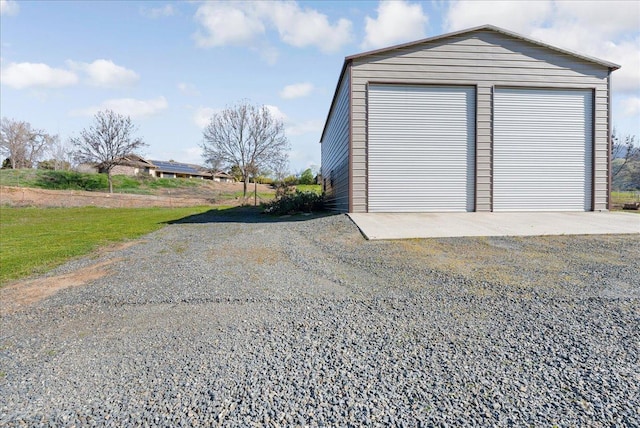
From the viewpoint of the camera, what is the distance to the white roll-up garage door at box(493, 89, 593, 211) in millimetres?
9633

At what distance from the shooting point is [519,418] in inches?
62.4

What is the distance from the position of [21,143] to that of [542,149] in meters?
49.1

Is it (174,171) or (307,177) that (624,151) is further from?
(174,171)

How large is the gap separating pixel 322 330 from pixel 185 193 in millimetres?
29957

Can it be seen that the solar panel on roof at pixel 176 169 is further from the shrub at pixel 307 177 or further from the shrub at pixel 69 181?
the shrub at pixel 307 177

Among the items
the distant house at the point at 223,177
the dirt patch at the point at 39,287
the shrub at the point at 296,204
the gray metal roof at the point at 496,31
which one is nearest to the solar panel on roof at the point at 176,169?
the distant house at the point at 223,177

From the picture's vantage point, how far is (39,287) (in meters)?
4.13

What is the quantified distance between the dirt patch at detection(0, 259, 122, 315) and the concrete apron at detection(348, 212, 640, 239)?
4.40 m

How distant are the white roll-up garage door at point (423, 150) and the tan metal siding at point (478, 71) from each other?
26 centimetres

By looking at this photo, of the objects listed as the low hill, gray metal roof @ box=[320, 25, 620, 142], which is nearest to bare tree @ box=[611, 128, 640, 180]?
gray metal roof @ box=[320, 25, 620, 142]

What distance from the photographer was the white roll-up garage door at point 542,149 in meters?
9.63

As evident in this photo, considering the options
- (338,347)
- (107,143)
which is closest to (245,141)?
(107,143)

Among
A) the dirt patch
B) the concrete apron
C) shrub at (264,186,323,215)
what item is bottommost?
the dirt patch

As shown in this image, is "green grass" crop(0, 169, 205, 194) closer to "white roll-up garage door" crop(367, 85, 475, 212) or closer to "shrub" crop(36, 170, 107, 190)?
"shrub" crop(36, 170, 107, 190)
